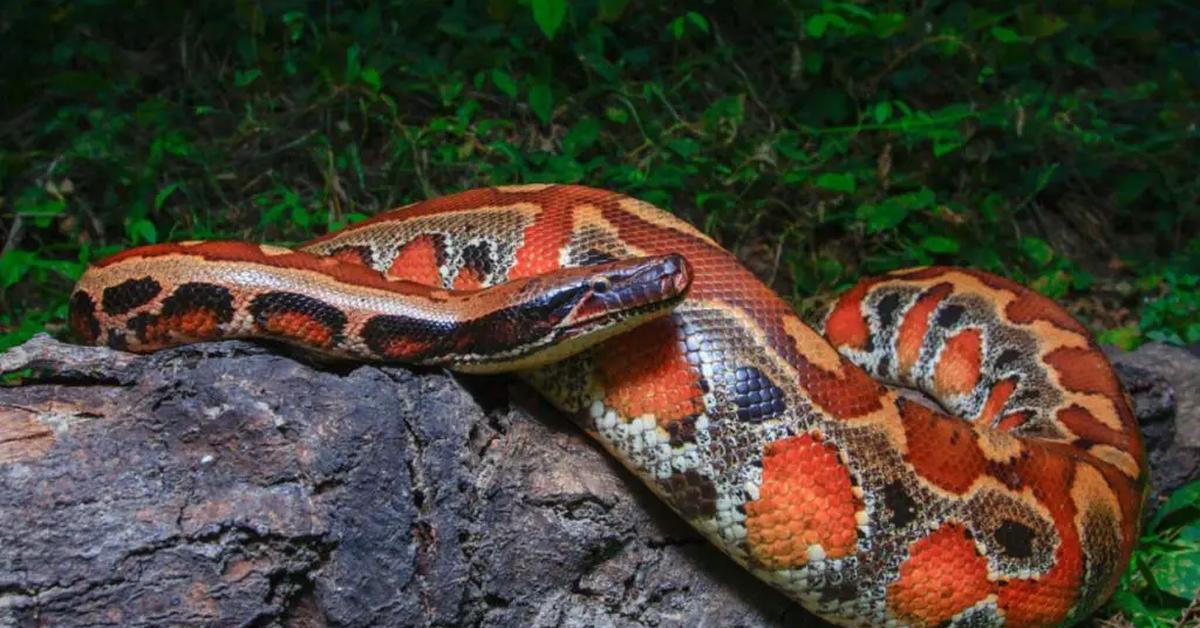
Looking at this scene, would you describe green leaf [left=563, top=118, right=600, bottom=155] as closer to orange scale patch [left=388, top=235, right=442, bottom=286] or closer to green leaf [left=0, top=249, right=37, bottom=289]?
orange scale patch [left=388, top=235, right=442, bottom=286]

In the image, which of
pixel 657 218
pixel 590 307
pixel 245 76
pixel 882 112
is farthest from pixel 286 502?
pixel 882 112

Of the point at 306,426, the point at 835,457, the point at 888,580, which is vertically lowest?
the point at 888,580

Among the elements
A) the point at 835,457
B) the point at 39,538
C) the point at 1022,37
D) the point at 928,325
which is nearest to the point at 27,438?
the point at 39,538

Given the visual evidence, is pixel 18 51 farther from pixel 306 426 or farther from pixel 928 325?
pixel 928 325

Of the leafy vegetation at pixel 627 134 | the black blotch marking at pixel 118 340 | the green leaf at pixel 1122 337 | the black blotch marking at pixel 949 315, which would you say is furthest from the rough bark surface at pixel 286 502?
the green leaf at pixel 1122 337

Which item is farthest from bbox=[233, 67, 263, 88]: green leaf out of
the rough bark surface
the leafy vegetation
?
the rough bark surface

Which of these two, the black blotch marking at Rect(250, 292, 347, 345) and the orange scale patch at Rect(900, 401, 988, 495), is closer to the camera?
the black blotch marking at Rect(250, 292, 347, 345)

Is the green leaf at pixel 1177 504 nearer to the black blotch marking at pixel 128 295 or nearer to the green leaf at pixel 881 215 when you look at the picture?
the green leaf at pixel 881 215
